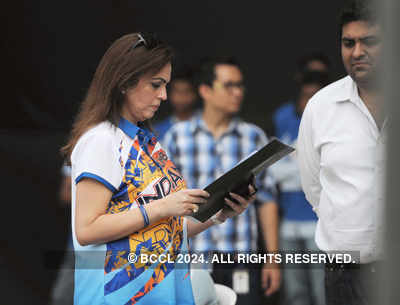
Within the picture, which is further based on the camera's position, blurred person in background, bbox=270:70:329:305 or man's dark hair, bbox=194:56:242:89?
man's dark hair, bbox=194:56:242:89

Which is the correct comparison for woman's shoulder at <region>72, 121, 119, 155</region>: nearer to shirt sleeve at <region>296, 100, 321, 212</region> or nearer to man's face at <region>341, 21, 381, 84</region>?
shirt sleeve at <region>296, 100, 321, 212</region>

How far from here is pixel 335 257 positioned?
2.25 m

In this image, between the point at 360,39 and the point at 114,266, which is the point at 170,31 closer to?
the point at 360,39

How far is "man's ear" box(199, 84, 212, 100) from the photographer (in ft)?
11.3

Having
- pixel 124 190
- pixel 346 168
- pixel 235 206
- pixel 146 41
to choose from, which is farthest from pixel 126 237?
pixel 346 168

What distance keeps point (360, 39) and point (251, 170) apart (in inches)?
24.7

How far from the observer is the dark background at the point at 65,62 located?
A: 10.8 feet

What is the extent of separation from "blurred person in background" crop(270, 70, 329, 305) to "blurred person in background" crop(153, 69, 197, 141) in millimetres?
485

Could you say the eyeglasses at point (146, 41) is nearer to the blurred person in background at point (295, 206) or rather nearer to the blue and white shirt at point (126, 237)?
the blue and white shirt at point (126, 237)

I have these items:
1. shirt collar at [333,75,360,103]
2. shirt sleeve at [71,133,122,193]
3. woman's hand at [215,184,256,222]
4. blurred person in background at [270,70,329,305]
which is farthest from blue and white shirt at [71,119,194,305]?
blurred person in background at [270,70,329,305]

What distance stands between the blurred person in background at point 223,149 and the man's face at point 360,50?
Result: 1.14 meters

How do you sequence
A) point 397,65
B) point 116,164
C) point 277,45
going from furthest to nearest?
point 277,45, point 116,164, point 397,65

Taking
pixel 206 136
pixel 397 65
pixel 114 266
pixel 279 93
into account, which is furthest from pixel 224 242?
pixel 397 65

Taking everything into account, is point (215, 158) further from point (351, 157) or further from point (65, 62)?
point (351, 157)
